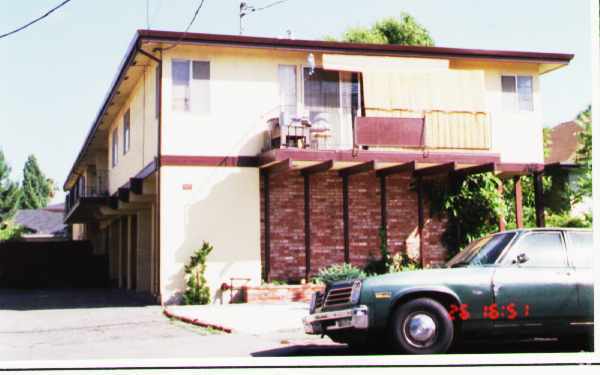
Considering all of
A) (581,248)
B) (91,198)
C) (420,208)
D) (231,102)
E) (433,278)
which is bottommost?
(433,278)

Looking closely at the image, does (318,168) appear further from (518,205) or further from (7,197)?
(7,197)

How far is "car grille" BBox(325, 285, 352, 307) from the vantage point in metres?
8.63

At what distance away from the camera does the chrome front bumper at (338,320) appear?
823cm

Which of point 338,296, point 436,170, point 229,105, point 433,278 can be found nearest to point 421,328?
point 433,278

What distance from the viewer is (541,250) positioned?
28.5 ft

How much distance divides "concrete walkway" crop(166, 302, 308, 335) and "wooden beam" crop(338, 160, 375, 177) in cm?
324

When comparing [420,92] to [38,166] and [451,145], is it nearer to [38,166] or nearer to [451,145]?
[451,145]

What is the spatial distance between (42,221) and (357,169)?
166 ft

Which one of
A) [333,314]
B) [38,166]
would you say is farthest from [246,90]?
[38,166]

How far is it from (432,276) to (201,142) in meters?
9.32

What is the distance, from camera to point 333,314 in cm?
856

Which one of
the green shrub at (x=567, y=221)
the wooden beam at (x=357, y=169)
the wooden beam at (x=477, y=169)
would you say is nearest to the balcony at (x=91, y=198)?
the wooden beam at (x=357, y=169)

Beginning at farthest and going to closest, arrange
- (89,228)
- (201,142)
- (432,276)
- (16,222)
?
1. (16,222)
2. (89,228)
3. (201,142)
4. (432,276)

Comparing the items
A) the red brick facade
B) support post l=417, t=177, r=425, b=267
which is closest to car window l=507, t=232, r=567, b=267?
the red brick facade
